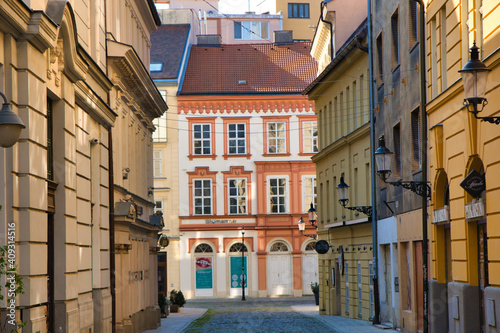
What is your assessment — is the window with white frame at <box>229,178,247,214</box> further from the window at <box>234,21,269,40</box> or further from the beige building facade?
the beige building facade

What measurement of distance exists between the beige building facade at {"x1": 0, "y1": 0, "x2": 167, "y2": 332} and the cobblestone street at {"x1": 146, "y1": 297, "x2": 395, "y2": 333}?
3.01 metres

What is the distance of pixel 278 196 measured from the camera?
→ 57.8 metres

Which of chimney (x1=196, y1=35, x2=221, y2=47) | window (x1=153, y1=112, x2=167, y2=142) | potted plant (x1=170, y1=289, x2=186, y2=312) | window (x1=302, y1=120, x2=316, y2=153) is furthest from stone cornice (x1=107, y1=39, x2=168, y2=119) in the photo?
chimney (x1=196, y1=35, x2=221, y2=47)

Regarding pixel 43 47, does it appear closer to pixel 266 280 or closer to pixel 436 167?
pixel 436 167

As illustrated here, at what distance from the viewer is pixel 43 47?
13562mm

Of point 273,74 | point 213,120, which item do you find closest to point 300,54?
point 273,74

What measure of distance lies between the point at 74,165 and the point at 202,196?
41.0m

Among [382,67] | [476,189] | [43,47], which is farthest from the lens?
[382,67]

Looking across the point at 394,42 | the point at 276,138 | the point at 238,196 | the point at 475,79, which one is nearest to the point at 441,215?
the point at 475,79

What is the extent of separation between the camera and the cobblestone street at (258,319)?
99.0ft

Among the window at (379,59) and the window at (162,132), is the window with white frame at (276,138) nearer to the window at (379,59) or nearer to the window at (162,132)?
the window at (162,132)

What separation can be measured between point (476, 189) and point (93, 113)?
864 centimetres

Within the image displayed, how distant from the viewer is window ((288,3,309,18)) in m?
75.6

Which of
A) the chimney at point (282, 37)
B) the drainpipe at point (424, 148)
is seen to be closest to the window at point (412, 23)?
the drainpipe at point (424, 148)
